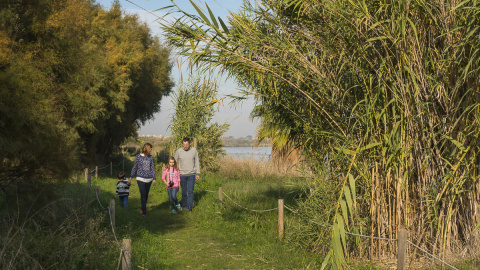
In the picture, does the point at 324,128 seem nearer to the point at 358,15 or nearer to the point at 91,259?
the point at 358,15

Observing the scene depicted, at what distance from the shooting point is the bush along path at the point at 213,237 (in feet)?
22.8

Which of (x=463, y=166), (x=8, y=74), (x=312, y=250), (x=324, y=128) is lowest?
(x=312, y=250)

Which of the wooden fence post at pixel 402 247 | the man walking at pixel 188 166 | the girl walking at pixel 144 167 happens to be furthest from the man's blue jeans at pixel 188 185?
the wooden fence post at pixel 402 247

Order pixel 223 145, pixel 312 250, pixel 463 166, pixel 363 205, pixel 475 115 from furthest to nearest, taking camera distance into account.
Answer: pixel 223 145
pixel 312 250
pixel 363 205
pixel 463 166
pixel 475 115

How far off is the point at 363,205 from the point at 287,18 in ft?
10.4

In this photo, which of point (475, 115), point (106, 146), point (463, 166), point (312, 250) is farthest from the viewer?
point (106, 146)

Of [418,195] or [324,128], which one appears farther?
[324,128]

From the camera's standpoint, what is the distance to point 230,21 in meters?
7.41

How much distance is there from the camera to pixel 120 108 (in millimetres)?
23250

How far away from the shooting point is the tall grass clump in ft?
18.5

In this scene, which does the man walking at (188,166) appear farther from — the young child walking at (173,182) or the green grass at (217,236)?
the green grass at (217,236)

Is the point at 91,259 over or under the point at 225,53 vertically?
under

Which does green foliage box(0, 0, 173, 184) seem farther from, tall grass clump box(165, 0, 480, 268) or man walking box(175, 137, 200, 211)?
man walking box(175, 137, 200, 211)

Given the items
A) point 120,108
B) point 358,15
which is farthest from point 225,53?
point 120,108
